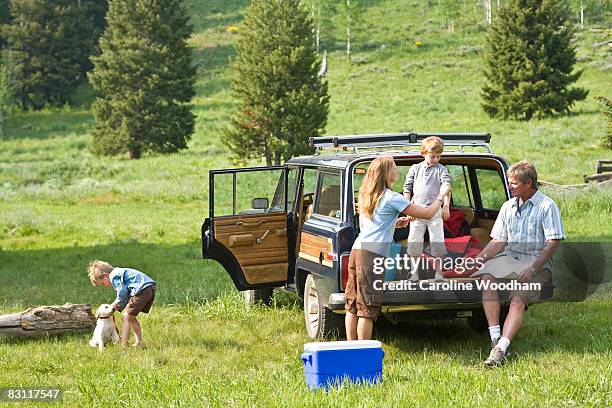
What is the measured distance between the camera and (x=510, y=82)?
45406 millimetres

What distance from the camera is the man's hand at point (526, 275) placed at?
7.65m

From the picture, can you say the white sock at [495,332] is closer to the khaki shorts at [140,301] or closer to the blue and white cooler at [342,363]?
the blue and white cooler at [342,363]

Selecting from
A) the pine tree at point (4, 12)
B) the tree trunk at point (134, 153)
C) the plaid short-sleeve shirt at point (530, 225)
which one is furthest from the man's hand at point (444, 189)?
the pine tree at point (4, 12)

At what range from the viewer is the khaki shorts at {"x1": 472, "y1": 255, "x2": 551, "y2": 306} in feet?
25.3

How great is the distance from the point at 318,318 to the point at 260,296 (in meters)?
2.57

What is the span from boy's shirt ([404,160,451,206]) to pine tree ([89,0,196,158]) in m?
40.7

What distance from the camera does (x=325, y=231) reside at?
841cm

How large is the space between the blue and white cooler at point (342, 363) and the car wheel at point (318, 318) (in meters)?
1.77

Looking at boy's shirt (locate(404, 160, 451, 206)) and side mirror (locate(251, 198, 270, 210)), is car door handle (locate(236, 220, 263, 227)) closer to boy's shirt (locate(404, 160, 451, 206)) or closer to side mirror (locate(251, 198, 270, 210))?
side mirror (locate(251, 198, 270, 210))

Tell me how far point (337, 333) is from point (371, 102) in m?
46.9

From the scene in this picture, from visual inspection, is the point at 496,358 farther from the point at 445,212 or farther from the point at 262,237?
the point at 262,237

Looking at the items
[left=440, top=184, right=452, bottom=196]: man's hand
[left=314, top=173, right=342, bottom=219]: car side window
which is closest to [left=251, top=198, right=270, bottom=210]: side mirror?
[left=314, top=173, right=342, bottom=219]: car side window

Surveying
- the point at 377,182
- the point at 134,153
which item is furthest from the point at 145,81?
the point at 377,182

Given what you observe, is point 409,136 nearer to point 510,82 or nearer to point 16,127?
point 510,82
